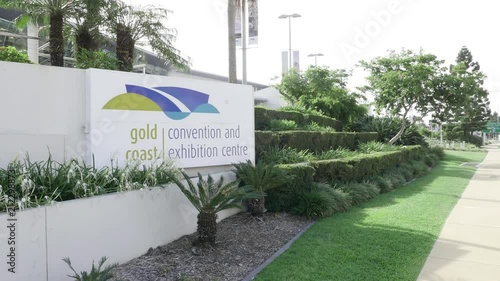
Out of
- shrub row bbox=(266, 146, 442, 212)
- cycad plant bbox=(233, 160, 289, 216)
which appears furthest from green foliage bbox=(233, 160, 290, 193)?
shrub row bbox=(266, 146, 442, 212)

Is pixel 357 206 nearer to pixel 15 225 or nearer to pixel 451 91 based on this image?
pixel 15 225

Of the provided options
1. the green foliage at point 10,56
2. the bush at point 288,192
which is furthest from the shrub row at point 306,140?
the green foliage at point 10,56

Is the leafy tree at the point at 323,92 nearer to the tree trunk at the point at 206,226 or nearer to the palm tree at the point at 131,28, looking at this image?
the palm tree at the point at 131,28

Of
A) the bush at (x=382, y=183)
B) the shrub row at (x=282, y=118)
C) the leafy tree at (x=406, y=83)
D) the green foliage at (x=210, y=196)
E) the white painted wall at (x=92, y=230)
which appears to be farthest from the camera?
the leafy tree at (x=406, y=83)

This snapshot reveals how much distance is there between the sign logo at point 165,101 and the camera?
240 inches

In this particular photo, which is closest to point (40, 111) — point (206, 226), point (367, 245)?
point (206, 226)

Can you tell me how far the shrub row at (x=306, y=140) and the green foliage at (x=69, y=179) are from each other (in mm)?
4530

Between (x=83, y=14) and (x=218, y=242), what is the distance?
6263 millimetres

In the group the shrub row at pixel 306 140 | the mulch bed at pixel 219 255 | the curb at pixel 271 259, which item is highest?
the shrub row at pixel 306 140

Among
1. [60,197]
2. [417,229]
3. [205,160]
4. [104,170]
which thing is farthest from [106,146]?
[417,229]

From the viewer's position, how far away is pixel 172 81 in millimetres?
6840

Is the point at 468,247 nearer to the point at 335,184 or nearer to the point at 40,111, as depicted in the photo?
the point at 335,184

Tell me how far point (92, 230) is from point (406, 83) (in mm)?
19736

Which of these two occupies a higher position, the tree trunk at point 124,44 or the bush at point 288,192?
the tree trunk at point 124,44
